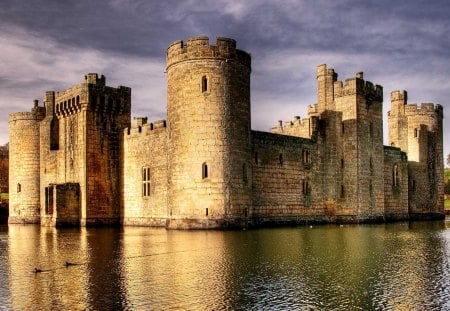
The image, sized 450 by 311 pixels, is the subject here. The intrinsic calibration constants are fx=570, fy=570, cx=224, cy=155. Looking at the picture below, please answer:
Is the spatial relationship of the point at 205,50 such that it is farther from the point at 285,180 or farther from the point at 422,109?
the point at 422,109

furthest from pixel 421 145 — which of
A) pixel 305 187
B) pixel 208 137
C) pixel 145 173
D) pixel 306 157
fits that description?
pixel 208 137

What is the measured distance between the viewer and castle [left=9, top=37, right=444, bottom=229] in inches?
1236

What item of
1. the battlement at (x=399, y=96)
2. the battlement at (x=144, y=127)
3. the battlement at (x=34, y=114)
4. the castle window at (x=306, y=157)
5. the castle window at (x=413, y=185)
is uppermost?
the battlement at (x=399, y=96)

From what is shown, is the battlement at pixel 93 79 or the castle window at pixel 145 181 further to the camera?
the battlement at pixel 93 79

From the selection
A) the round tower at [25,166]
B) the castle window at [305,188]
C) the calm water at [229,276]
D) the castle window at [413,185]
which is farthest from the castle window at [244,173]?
the castle window at [413,185]

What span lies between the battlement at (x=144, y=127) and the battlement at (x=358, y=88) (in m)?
13.7

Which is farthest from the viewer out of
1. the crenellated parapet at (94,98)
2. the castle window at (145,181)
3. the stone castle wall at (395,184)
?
the stone castle wall at (395,184)

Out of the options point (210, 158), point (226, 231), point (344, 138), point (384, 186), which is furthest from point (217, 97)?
point (384, 186)

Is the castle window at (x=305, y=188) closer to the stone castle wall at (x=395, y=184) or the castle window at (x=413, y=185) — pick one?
the stone castle wall at (x=395, y=184)

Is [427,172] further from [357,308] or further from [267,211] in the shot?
[357,308]

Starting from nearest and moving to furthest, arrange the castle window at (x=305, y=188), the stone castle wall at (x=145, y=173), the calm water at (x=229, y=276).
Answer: the calm water at (x=229, y=276), the stone castle wall at (x=145, y=173), the castle window at (x=305, y=188)

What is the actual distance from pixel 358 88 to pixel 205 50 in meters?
14.5

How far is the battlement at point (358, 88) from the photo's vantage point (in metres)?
41.3

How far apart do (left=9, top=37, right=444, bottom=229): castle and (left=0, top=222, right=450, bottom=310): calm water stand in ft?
33.4
